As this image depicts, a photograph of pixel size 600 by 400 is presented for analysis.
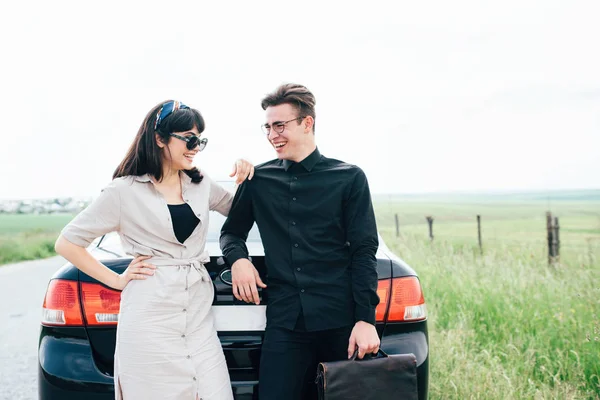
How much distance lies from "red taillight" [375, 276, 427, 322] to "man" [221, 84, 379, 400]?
256 millimetres

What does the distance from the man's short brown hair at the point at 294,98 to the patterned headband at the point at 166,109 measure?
429 mm

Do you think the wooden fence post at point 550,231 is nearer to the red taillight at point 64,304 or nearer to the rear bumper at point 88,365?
the rear bumper at point 88,365

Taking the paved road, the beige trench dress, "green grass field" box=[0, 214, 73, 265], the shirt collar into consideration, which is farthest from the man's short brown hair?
"green grass field" box=[0, 214, 73, 265]

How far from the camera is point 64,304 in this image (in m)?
2.78

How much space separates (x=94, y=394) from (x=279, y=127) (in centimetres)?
144

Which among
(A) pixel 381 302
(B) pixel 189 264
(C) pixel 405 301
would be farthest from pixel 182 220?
(C) pixel 405 301

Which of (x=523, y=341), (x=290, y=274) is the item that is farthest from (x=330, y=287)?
(x=523, y=341)

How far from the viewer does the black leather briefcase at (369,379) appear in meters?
2.42

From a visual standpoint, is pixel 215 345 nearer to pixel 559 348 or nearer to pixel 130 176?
pixel 130 176

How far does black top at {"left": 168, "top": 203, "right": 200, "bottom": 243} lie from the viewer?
101 inches

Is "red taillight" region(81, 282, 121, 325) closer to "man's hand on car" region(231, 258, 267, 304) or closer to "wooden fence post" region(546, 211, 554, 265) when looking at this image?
"man's hand on car" region(231, 258, 267, 304)

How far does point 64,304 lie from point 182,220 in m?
0.72

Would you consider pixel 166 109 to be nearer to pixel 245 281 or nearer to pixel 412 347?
pixel 245 281

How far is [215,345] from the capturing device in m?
2.58
